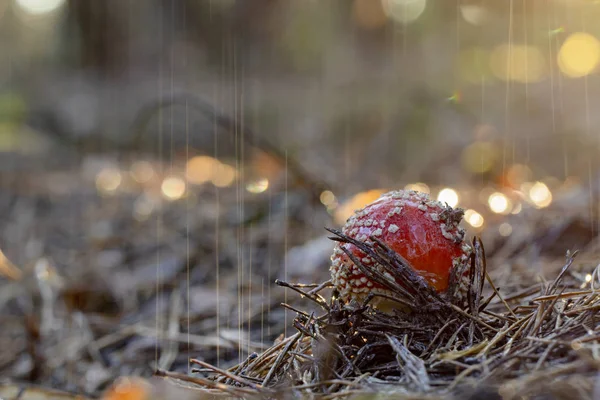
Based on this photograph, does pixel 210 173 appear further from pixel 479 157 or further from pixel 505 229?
pixel 505 229

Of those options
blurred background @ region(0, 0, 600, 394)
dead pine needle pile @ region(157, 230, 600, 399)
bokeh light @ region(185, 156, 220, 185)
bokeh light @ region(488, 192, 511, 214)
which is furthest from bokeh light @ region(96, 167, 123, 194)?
dead pine needle pile @ region(157, 230, 600, 399)

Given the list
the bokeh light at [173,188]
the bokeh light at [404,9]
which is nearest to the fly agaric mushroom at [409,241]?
the bokeh light at [173,188]

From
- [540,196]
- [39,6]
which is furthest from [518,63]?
[39,6]

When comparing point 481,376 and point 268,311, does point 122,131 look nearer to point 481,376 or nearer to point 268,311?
point 268,311

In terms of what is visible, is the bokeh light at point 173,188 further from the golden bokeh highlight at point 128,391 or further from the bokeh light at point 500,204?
the golden bokeh highlight at point 128,391

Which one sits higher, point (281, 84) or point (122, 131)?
point (281, 84)

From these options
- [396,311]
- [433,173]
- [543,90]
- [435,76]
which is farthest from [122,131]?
[396,311]
